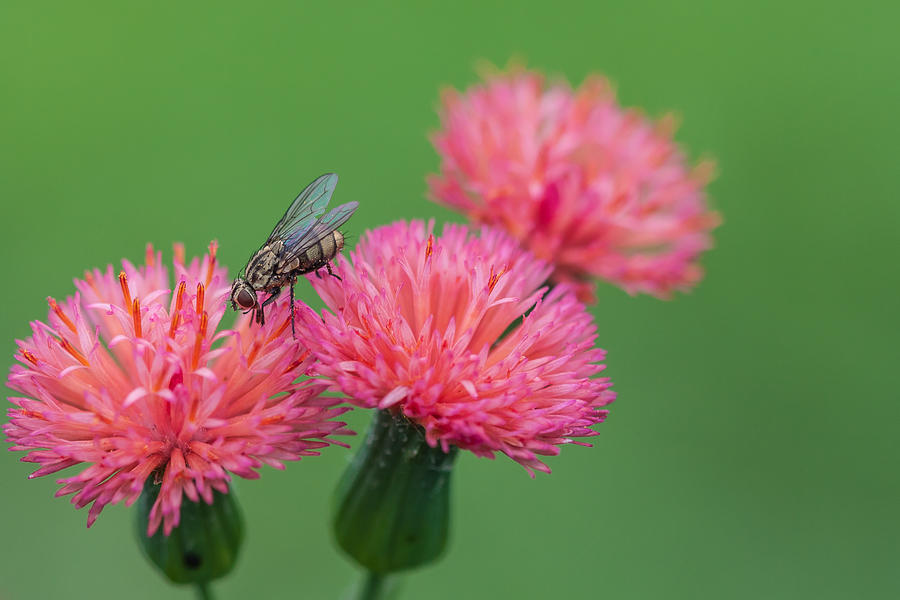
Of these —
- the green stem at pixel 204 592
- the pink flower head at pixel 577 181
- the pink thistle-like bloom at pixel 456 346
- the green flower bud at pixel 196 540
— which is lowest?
the green stem at pixel 204 592

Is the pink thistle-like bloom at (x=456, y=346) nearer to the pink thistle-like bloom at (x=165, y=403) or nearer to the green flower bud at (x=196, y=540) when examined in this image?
the pink thistle-like bloom at (x=165, y=403)

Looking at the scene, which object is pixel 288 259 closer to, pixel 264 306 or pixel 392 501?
pixel 264 306

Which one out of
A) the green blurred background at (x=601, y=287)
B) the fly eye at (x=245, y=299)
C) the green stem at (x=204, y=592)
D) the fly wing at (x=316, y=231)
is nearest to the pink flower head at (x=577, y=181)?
the fly wing at (x=316, y=231)

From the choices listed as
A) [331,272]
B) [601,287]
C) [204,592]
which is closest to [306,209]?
[331,272]

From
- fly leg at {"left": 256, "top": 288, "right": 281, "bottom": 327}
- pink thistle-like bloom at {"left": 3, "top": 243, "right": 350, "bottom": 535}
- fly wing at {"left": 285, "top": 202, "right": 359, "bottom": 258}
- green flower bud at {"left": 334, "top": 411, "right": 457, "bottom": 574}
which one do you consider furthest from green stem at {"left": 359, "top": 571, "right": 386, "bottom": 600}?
fly wing at {"left": 285, "top": 202, "right": 359, "bottom": 258}

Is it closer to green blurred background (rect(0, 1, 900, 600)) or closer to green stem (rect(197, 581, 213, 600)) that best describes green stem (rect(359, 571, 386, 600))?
green stem (rect(197, 581, 213, 600))

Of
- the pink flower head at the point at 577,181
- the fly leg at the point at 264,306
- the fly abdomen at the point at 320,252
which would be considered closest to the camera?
the fly leg at the point at 264,306
